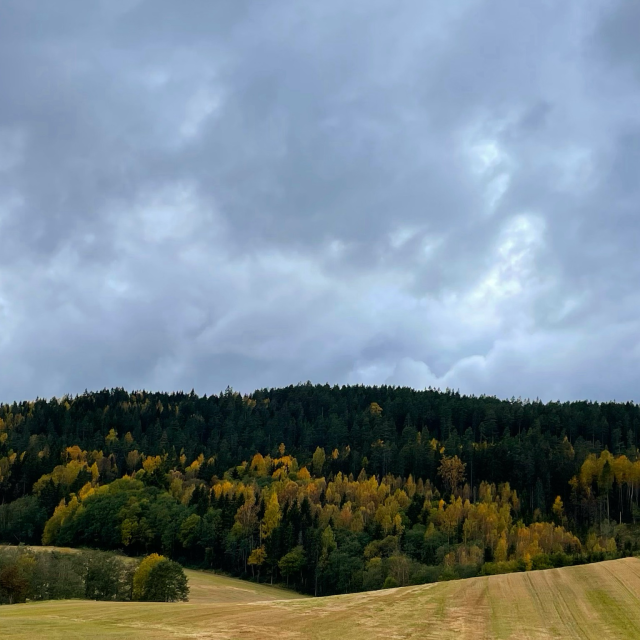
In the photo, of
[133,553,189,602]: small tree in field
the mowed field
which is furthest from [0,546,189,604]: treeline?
the mowed field

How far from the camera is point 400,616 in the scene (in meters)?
43.9

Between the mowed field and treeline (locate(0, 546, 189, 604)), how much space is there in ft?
90.3

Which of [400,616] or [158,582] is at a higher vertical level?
[400,616]

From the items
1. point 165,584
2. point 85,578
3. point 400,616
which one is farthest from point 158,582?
point 400,616

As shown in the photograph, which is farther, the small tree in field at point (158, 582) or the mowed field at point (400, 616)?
the small tree in field at point (158, 582)

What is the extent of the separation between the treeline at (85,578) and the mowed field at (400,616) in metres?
27.5

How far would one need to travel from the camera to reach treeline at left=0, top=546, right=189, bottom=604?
250 feet

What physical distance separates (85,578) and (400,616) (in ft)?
194

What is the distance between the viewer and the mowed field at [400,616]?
38.2 metres

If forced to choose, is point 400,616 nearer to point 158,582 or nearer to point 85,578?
point 158,582

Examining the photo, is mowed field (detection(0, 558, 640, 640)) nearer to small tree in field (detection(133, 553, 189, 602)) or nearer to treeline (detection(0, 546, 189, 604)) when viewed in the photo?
treeline (detection(0, 546, 189, 604))

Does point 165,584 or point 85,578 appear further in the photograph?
point 165,584

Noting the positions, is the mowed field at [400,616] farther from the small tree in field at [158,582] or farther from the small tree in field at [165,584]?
the small tree in field at [158,582]

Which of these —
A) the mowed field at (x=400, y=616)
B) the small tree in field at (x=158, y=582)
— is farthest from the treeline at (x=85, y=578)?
the mowed field at (x=400, y=616)
